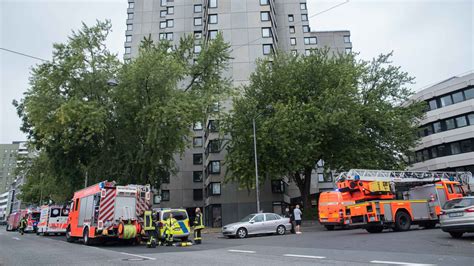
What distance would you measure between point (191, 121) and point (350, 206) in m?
12.4

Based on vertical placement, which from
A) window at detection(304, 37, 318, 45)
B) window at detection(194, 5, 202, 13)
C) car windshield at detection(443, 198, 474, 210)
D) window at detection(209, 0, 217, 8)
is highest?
window at detection(194, 5, 202, 13)

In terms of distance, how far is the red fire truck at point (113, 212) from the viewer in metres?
16.7

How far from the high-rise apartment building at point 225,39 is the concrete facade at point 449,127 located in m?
16.6

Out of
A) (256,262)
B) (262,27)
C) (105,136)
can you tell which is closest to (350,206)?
(256,262)

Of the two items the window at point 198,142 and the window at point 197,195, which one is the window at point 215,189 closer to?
the window at point 197,195

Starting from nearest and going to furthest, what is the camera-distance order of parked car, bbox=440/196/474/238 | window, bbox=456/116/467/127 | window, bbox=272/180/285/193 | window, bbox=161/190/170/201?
parked car, bbox=440/196/474/238
window, bbox=272/180/285/193
window, bbox=456/116/467/127
window, bbox=161/190/170/201

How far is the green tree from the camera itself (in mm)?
27641

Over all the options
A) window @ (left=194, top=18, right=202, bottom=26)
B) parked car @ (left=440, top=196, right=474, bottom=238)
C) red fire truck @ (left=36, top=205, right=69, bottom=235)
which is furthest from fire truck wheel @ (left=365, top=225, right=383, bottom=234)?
window @ (left=194, top=18, right=202, bottom=26)

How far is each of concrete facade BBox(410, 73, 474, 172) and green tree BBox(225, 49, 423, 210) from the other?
12.6 meters

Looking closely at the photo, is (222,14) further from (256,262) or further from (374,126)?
(256,262)

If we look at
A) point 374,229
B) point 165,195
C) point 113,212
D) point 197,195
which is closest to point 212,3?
point 197,195

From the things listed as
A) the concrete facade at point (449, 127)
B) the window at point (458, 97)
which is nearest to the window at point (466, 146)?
the concrete facade at point (449, 127)

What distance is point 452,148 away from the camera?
45406mm

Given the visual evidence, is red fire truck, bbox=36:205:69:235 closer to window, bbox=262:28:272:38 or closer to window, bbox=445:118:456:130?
window, bbox=262:28:272:38
